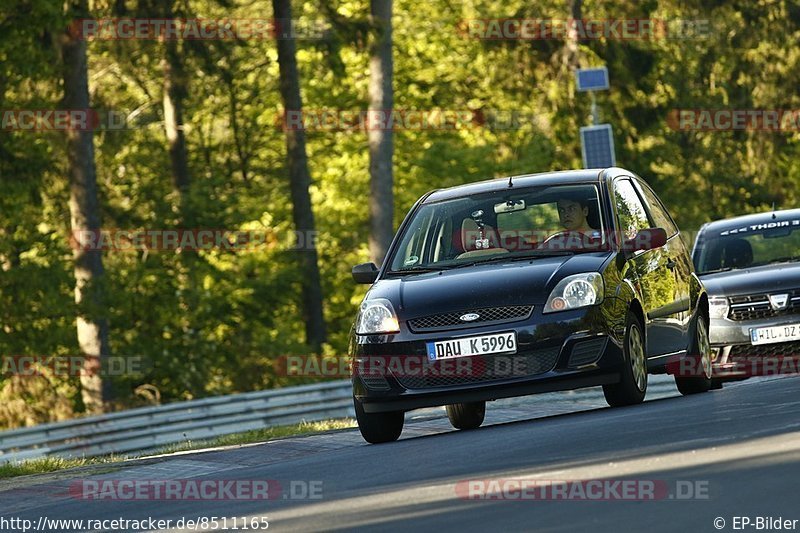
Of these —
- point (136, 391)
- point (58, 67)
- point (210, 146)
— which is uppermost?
point (58, 67)

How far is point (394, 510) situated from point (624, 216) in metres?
5.91

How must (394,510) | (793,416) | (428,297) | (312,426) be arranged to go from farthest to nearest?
(312,426) < (428,297) < (793,416) < (394,510)

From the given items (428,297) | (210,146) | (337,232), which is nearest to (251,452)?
(428,297)

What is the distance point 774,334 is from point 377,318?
570cm

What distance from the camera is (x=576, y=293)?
41.1ft

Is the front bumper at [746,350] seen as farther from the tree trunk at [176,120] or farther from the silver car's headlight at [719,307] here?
the tree trunk at [176,120]

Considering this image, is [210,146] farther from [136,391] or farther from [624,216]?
[624,216]

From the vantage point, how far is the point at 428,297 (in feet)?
41.5

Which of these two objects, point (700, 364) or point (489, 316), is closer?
point (489, 316)

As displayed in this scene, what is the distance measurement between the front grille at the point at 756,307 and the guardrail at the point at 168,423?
952cm

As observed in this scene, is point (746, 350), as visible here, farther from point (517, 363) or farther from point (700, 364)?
point (517, 363)

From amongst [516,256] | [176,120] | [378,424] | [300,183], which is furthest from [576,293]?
[176,120]

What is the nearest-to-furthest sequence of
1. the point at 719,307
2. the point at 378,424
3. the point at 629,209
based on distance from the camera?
1. the point at 378,424
2. the point at 629,209
3. the point at 719,307

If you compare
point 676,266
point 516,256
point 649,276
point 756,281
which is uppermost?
point 516,256
